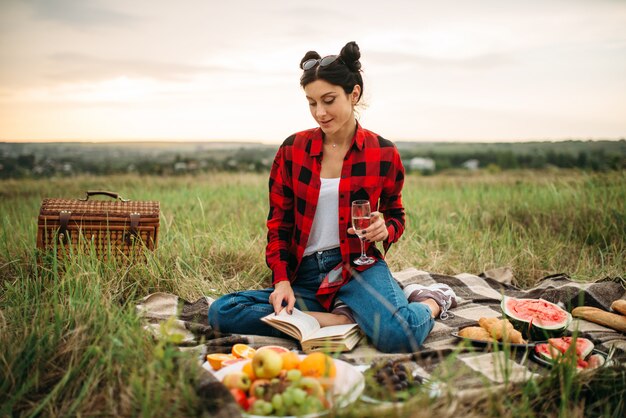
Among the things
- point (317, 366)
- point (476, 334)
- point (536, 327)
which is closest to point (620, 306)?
point (536, 327)

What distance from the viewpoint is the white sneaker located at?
13.8 ft

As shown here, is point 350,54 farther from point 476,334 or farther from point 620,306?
point 620,306

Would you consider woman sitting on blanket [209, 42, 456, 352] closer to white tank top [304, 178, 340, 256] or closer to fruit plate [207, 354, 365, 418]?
white tank top [304, 178, 340, 256]

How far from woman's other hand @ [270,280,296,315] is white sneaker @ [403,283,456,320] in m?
1.11

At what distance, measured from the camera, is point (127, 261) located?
14.8 ft

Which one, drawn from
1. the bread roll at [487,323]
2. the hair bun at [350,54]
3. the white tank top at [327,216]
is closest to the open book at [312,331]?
the white tank top at [327,216]

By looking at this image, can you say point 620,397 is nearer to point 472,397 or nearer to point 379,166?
point 472,397

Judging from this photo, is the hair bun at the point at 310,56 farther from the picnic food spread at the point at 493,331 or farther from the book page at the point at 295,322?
the picnic food spread at the point at 493,331

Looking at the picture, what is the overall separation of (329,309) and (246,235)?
2207 mm

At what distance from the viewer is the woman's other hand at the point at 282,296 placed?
3.58 meters

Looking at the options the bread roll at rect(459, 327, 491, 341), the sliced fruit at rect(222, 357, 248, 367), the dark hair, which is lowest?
the bread roll at rect(459, 327, 491, 341)

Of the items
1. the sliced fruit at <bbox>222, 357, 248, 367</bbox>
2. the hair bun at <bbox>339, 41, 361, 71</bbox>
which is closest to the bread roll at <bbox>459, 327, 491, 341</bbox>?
the sliced fruit at <bbox>222, 357, 248, 367</bbox>

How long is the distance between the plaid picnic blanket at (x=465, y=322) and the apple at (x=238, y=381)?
0.16 metres

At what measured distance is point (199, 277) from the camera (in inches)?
185
